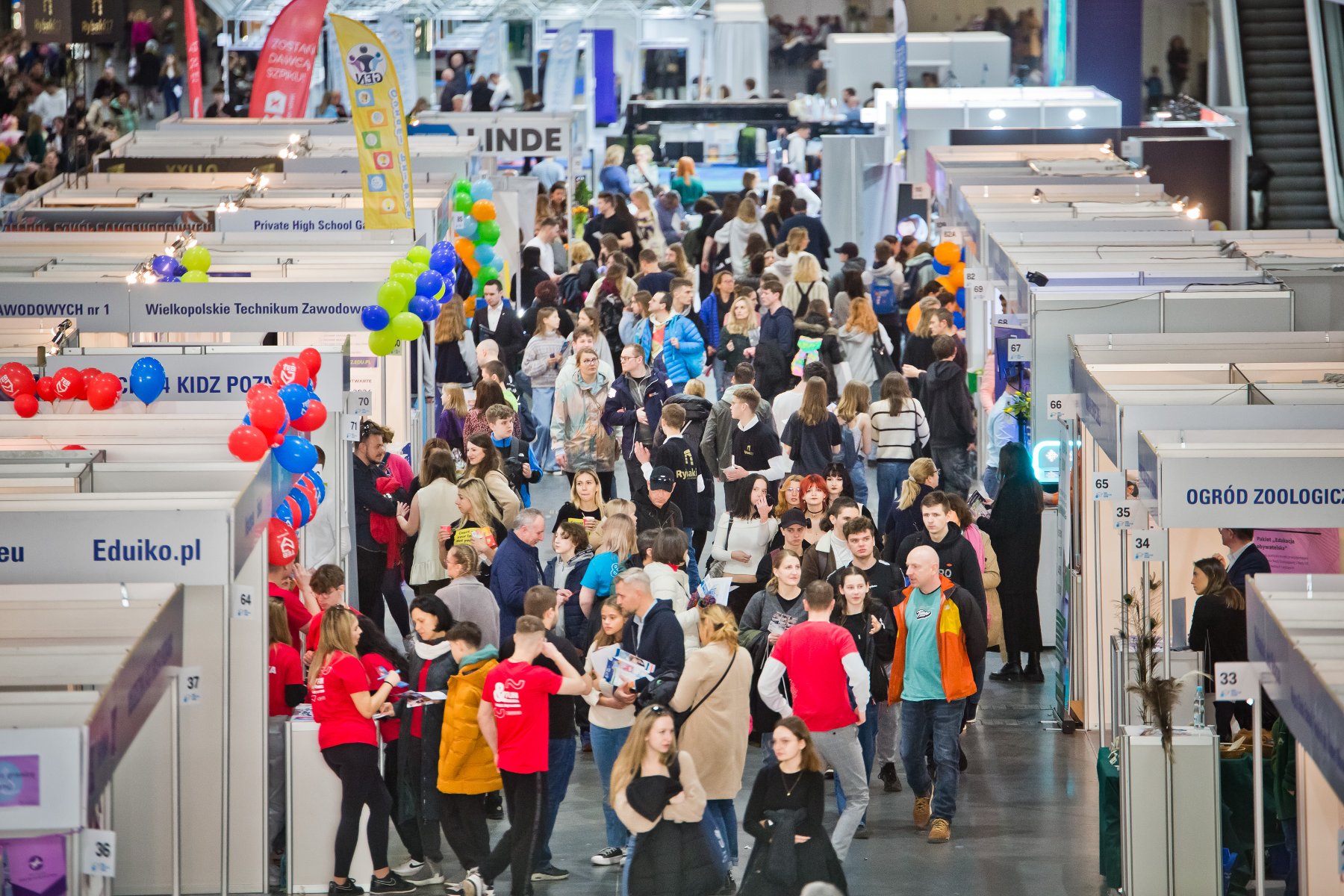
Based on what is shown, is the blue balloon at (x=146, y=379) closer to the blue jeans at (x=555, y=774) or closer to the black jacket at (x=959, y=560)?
the blue jeans at (x=555, y=774)

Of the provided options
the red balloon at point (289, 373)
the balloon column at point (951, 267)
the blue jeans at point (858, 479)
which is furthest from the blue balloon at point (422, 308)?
the balloon column at point (951, 267)

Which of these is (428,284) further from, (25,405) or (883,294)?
(883,294)

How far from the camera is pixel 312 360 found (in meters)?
9.04

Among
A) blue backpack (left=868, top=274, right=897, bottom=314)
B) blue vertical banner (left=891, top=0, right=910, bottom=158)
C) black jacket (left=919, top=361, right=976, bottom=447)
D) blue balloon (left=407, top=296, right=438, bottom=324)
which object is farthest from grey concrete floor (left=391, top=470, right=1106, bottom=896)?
blue vertical banner (left=891, top=0, right=910, bottom=158)

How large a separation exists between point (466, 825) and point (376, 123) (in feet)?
20.4

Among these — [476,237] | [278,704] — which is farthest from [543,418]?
[278,704]

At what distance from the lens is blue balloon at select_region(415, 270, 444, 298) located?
11.2 m

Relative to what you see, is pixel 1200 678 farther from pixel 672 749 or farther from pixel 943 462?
pixel 943 462

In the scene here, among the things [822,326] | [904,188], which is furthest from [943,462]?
[904,188]

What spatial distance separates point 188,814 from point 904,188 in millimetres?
14517

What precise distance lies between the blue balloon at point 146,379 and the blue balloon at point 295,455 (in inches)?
41.2

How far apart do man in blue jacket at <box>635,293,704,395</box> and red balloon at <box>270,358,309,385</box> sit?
4793 mm

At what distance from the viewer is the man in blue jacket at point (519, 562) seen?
8906 mm

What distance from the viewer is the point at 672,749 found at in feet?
21.8
